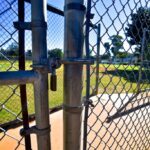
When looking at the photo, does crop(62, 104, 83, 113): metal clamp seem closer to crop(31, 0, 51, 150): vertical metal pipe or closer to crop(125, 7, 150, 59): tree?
crop(31, 0, 51, 150): vertical metal pipe

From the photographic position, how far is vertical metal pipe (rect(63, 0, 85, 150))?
717 mm

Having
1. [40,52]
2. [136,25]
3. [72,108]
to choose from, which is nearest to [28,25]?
[40,52]

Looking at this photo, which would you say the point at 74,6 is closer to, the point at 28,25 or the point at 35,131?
the point at 28,25

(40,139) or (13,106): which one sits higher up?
(40,139)

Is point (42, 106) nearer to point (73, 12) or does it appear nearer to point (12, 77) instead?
point (12, 77)

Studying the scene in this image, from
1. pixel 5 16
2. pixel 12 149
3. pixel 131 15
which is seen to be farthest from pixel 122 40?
pixel 12 149

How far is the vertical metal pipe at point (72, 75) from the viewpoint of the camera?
28.2 inches

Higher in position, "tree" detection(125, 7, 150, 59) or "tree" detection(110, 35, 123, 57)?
"tree" detection(125, 7, 150, 59)

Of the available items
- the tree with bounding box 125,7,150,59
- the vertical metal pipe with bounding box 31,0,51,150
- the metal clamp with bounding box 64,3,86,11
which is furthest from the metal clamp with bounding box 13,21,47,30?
the tree with bounding box 125,7,150,59

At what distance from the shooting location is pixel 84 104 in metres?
0.87

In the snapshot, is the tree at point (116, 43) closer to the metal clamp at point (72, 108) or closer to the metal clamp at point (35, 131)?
the metal clamp at point (72, 108)

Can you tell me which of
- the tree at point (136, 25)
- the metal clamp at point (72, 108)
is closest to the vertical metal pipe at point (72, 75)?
the metal clamp at point (72, 108)

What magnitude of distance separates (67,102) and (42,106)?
0.35 ft

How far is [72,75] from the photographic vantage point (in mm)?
748
